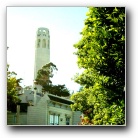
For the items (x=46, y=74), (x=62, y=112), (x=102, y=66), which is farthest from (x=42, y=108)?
(x=102, y=66)

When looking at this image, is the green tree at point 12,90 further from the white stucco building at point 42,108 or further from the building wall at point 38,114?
the building wall at point 38,114

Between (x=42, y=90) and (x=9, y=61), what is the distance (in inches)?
18.0

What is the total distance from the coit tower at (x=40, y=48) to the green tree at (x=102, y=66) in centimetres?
31

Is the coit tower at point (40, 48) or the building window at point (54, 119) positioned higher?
the coit tower at point (40, 48)

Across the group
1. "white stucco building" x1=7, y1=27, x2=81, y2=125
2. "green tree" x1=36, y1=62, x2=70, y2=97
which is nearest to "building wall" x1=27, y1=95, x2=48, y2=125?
"white stucco building" x1=7, y1=27, x2=81, y2=125

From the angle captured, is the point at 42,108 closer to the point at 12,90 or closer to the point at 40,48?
the point at 12,90

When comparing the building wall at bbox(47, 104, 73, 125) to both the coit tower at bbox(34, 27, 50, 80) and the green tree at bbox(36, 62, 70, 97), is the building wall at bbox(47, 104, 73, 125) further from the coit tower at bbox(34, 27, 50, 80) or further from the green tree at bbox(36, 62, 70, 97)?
the coit tower at bbox(34, 27, 50, 80)

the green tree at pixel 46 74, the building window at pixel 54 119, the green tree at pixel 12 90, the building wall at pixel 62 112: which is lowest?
the building window at pixel 54 119

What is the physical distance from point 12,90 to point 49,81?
0.39 metres

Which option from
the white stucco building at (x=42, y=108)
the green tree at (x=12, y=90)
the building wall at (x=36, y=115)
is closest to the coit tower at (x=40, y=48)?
the white stucco building at (x=42, y=108)

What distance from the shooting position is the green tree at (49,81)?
320 centimetres

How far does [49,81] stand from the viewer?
3.22 m
